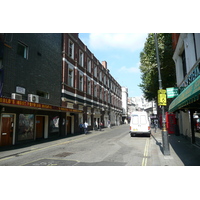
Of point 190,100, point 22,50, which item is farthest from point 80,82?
point 190,100

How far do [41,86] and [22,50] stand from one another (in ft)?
11.9

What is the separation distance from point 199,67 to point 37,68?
13280 mm

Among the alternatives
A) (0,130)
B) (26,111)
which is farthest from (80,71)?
(0,130)

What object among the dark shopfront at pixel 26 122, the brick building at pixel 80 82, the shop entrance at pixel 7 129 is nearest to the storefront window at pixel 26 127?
the dark shopfront at pixel 26 122

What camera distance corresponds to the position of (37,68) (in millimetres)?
15492

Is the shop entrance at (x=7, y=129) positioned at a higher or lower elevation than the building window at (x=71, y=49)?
lower

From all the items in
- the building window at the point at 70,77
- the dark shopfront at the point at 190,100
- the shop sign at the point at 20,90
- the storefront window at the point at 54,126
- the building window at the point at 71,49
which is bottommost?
the storefront window at the point at 54,126

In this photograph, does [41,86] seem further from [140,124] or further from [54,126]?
[140,124]

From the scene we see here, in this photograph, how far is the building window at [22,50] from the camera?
13.6m

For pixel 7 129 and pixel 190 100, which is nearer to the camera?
pixel 190 100

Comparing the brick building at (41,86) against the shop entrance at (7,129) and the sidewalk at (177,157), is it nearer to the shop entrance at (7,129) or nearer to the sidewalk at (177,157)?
the shop entrance at (7,129)

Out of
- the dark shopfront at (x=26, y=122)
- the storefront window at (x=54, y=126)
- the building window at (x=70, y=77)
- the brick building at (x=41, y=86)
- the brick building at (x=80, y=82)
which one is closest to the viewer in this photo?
the dark shopfront at (x=26, y=122)

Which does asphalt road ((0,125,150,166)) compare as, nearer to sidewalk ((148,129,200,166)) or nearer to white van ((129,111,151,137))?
sidewalk ((148,129,200,166))

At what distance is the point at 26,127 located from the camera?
45.1 feet
